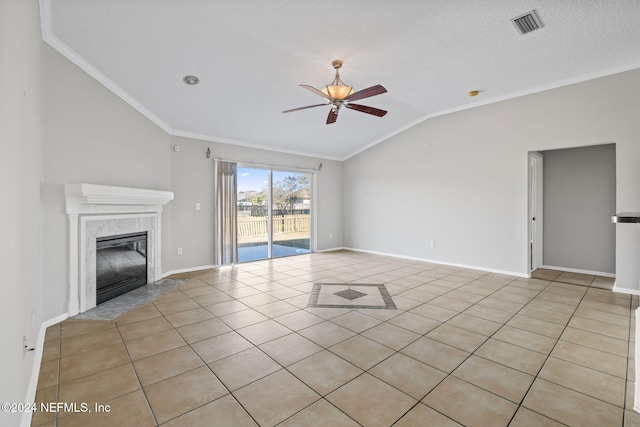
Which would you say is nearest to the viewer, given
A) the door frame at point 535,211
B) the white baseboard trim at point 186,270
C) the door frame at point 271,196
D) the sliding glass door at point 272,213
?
the door frame at point 535,211

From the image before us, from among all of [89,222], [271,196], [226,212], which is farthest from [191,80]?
[271,196]

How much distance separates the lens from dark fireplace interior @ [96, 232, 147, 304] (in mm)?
3701

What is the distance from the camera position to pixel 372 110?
370cm

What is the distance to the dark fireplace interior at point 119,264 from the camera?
370 centimetres

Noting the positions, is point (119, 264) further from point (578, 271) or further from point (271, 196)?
point (578, 271)

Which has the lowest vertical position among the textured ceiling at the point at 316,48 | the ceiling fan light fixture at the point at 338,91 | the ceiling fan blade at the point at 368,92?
the ceiling fan blade at the point at 368,92

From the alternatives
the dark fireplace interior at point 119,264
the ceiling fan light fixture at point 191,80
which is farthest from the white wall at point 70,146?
the ceiling fan light fixture at point 191,80

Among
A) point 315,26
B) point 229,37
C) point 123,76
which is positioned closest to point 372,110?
point 315,26

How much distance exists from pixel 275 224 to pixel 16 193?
203 inches

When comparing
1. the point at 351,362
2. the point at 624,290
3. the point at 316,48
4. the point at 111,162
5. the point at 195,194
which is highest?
the point at 316,48

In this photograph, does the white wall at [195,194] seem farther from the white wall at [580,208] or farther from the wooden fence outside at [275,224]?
the white wall at [580,208]

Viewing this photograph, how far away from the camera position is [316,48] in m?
3.27

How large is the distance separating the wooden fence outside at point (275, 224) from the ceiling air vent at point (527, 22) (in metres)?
5.24

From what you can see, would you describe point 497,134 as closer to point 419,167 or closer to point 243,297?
point 419,167
